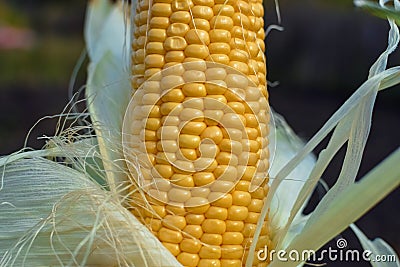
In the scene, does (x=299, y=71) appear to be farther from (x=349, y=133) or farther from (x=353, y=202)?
(x=353, y=202)

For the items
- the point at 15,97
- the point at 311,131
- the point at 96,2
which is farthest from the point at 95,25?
the point at 15,97

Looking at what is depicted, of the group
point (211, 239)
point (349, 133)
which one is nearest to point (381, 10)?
point (349, 133)

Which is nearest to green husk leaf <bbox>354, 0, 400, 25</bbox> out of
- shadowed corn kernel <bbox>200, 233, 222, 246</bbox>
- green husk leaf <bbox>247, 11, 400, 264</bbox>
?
green husk leaf <bbox>247, 11, 400, 264</bbox>

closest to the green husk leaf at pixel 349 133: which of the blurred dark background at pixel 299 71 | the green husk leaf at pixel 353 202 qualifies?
the green husk leaf at pixel 353 202

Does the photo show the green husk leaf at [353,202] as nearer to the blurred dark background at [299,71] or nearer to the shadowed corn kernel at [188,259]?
the shadowed corn kernel at [188,259]

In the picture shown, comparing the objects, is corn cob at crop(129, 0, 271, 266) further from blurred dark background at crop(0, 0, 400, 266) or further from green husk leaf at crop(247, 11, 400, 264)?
blurred dark background at crop(0, 0, 400, 266)

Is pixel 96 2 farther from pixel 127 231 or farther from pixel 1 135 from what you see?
pixel 1 135
